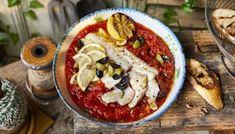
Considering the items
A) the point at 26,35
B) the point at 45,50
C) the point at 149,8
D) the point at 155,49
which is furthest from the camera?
the point at 26,35

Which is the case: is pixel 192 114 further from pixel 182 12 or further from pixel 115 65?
pixel 182 12

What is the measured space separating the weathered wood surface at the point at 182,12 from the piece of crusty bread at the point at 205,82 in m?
0.55

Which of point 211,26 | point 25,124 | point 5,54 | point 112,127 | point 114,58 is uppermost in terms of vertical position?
point 211,26

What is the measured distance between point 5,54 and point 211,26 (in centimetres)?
129

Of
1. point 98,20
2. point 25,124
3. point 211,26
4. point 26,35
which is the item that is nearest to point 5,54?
point 26,35

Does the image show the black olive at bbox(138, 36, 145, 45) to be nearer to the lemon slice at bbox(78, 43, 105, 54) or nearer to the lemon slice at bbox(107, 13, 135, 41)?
the lemon slice at bbox(107, 13, 135, 41)

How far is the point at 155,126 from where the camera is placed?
148cm

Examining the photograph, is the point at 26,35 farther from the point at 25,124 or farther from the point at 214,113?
the point at 214,113

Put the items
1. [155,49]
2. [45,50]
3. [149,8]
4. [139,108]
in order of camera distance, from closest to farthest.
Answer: [139,108] → [155,49] → [45,50] → [149,8]

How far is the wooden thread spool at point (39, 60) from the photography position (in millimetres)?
A: 1641

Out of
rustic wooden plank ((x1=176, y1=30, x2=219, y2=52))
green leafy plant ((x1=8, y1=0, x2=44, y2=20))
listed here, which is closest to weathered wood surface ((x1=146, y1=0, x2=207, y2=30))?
rustic wooden plank ((x1=176, y1=30, x2=219, y2=52))

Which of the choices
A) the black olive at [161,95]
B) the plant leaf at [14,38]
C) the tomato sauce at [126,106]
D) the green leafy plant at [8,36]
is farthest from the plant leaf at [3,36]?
the black olive at [161,95]

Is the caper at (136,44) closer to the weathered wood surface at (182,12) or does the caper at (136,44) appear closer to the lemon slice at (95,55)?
the lemon slice at (95,55)

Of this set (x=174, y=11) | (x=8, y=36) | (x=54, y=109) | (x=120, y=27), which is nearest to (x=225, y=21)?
(x=120, y=27)
